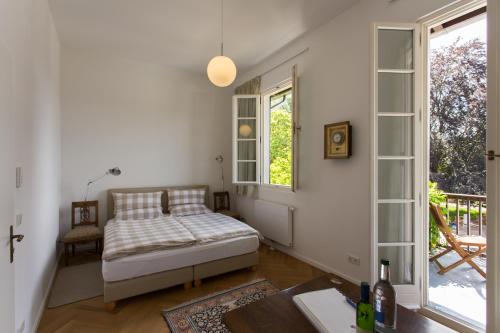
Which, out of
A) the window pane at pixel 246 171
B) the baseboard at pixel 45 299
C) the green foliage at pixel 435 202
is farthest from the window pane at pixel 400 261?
the baseboard at pixel 45 299

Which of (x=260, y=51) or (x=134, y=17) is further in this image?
(x=260, y=51)

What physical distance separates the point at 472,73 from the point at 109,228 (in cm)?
Answer: 487

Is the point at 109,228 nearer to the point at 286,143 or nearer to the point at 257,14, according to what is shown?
the point at 286,143

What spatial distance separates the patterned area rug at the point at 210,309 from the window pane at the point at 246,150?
2030mm

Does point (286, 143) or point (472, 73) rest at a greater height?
point (472, 73)

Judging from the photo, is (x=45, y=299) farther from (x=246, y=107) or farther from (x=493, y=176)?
(x=493, y=176)

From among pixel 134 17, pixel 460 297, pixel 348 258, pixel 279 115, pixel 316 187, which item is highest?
pixel 134 17

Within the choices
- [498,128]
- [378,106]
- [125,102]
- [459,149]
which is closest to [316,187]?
[378,106]

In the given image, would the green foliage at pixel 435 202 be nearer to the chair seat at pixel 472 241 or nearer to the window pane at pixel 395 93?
the chair seat at pixel 472 241

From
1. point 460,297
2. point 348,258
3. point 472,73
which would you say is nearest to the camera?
point 460,297

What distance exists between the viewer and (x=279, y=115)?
3.96 meters

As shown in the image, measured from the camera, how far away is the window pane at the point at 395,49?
6.99 ft

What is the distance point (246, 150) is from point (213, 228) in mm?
1549

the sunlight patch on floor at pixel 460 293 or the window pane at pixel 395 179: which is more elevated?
the window pane at pixel 395 179
